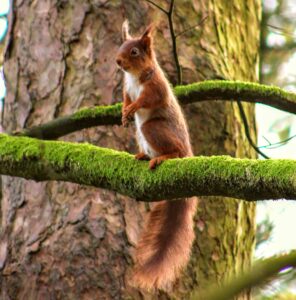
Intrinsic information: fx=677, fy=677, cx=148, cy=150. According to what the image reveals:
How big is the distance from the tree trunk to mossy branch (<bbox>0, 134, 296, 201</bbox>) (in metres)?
0.83

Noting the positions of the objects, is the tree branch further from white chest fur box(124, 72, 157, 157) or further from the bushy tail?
the bushy tail

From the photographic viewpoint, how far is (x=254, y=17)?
14.0 ft

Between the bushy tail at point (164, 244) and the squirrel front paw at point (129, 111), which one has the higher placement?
the squirrel front paw at point (129, 111)

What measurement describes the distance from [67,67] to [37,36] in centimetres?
33

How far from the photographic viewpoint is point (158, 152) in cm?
288

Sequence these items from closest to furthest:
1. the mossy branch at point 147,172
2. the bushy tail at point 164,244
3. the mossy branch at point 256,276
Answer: the mossy branch at point 256,276
the mossy branch at point 147,172
the bushy tail at point 164,244

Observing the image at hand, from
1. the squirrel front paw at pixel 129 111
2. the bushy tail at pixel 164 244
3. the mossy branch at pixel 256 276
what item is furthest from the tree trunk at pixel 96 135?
the mossy branch at pixel 256 276

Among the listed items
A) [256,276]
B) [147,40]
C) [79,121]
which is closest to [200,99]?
[147,40]

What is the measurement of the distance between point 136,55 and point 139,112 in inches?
14.1

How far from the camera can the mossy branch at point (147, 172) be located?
1887mm

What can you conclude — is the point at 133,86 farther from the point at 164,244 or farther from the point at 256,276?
the point at 256,276

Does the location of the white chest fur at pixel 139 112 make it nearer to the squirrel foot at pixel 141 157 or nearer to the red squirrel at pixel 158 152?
the red squirrel at pixel 158 152

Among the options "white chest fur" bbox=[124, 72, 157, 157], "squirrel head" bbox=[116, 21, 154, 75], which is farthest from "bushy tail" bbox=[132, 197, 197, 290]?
"squirrel head" bbox=[116, 21, 154, 75]

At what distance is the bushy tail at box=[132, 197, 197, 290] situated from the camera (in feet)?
8.59
